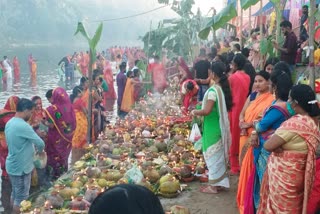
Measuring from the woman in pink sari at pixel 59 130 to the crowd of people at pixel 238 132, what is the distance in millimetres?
15

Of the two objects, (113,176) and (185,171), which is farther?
(185,171)

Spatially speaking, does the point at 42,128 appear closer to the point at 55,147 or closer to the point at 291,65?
the point at 55,147

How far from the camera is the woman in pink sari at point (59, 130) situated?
256 inches

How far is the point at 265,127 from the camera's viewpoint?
11.6 ft

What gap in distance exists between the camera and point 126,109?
11.0 m

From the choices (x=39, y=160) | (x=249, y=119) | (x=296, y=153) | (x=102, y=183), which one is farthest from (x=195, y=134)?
(x=296, y=153)

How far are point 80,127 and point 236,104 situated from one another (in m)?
3.08

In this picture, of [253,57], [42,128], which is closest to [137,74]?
[253,57]

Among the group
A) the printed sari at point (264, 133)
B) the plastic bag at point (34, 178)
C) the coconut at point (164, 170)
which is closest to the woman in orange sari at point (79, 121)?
the plastic bag at point (34, 178)

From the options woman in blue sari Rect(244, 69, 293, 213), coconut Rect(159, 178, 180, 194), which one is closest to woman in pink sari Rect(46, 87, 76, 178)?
coconut Rect(159, 178, 180, 194)

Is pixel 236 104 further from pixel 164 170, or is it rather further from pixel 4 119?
pixel 4 119

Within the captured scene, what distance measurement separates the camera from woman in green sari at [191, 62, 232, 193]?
4.58 m

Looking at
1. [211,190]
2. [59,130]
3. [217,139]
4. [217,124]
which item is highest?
[217,124]

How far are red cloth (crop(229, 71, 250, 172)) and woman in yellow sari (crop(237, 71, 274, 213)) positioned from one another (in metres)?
1.07
